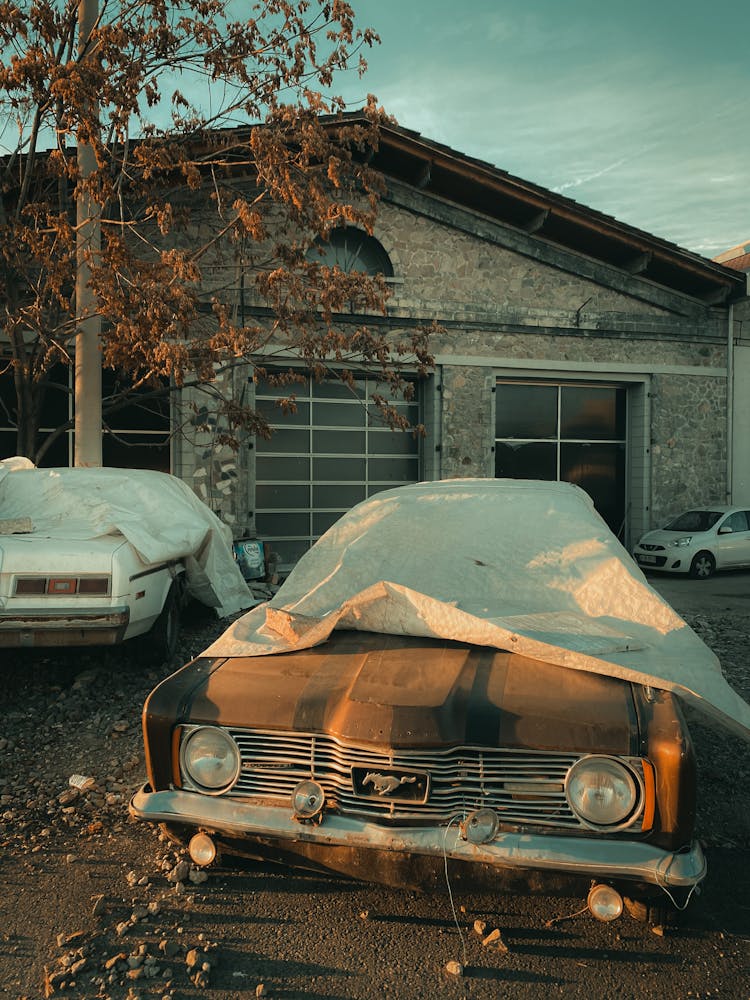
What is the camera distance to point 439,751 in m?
2.65

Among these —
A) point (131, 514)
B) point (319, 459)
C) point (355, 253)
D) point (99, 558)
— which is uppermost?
point (355, 253)

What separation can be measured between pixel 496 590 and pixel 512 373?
11.3m

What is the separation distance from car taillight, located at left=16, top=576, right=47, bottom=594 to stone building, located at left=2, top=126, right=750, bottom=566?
7.69m

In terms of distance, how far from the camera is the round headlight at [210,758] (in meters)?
2.88

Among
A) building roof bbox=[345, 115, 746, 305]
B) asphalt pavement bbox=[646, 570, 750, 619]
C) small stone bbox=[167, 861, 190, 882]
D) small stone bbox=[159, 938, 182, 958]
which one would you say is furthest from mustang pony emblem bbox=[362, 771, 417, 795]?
building roof bbox=[345, 115, 746, 305]

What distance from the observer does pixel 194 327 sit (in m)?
12.6

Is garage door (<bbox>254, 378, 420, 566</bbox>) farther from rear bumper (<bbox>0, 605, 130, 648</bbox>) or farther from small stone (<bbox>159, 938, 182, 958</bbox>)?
small stone (<bbox>159, 938, 182, 958</bbox>)

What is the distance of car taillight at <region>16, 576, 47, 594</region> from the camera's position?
5.15 m

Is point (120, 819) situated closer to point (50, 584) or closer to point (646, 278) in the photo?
point (50, 584)

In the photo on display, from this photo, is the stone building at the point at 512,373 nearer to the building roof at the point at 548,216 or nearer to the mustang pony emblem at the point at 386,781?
the building roof at the point at 548,216

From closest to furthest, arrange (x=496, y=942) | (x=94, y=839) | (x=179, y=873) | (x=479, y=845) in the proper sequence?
(x=479, y=845)
(x=496, y=942)
(x=179, y=873)
(x=94, y=839)

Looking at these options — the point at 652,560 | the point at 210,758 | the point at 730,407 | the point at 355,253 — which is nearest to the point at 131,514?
the point at 210,758

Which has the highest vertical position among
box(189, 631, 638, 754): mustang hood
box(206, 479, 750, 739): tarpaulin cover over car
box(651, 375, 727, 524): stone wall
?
box(651, 375, 727, 524): stone wall

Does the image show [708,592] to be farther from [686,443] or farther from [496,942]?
[496,942]
